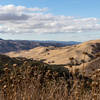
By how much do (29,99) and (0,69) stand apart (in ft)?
24.2

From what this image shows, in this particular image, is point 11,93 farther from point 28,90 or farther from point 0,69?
point 0,69

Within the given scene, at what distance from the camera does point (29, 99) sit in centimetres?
409

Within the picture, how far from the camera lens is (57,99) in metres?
4.66

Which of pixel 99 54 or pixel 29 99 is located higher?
pixel 99 54

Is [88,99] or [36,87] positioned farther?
[36,87]

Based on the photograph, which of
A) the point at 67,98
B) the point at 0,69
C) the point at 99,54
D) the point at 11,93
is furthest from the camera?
the point at 0,69

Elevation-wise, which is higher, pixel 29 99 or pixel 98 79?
pixel 98 79

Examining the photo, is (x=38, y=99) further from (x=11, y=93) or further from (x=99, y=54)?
(x=99, y=54)

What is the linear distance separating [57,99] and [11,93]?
38.9 inches

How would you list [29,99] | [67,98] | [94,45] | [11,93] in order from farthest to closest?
[94,45]
[67,98]
[11,93]
[29,99]

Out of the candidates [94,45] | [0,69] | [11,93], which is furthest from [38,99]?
[94,45]

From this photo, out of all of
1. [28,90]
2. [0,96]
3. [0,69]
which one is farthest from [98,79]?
[0,69]

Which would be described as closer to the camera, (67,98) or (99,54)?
(99,54)

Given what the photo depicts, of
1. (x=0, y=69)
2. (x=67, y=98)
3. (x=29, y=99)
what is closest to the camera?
(x=29, y=99)
